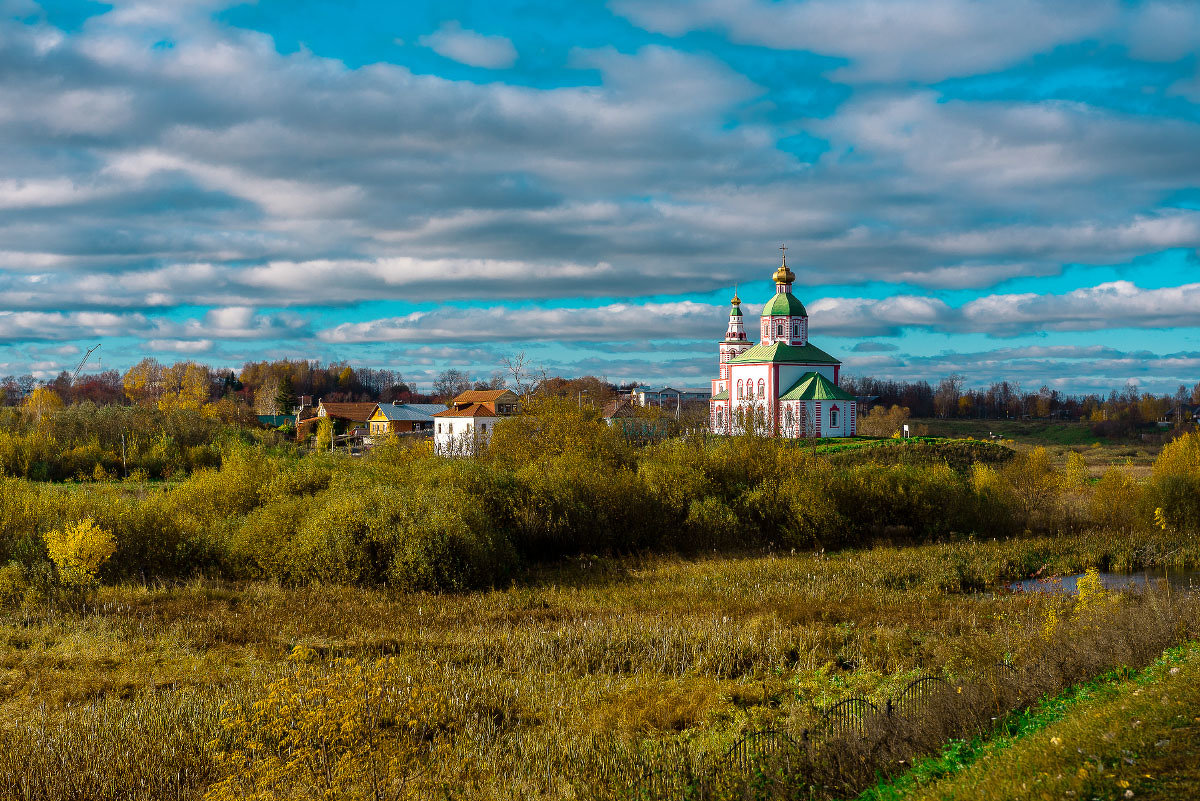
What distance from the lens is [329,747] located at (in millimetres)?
7695

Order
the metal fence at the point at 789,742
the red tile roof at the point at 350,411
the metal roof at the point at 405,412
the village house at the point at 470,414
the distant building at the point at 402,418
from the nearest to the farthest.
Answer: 1. the metal fence at the point at 789,742
2. the village house at the point at 470,414
3. the distant building at the point at 402,418
4. the metal roof at the point at 405,412
5. the red tile roof at the point at 350,411

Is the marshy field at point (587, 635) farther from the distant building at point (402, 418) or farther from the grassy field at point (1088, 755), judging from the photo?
the distant building at point (402, 418)

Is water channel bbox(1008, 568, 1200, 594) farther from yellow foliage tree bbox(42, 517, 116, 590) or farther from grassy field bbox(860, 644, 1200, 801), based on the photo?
yellow foliage tree bbox(42, 517, 116, 590)

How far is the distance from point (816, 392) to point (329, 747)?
5811cm

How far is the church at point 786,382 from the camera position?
206ft

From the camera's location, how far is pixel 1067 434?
283 feet

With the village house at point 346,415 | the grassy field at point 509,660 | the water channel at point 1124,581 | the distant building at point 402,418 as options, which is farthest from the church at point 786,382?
the grassy field at point 509,660

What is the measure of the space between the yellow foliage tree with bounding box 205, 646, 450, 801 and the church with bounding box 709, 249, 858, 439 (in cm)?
5167

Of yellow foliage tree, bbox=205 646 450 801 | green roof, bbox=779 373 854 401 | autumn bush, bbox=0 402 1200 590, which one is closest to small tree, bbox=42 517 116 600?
autumn bush, bbox=0 402 1200 590

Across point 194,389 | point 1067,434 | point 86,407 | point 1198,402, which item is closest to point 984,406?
point 1198,402

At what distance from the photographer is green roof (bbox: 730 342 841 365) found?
66.9 metres

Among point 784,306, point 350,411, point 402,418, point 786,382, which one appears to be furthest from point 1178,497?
point 350,411

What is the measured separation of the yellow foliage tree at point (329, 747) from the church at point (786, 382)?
51673 mm

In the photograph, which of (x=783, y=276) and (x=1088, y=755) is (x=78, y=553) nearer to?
(x=1088, y=755)
